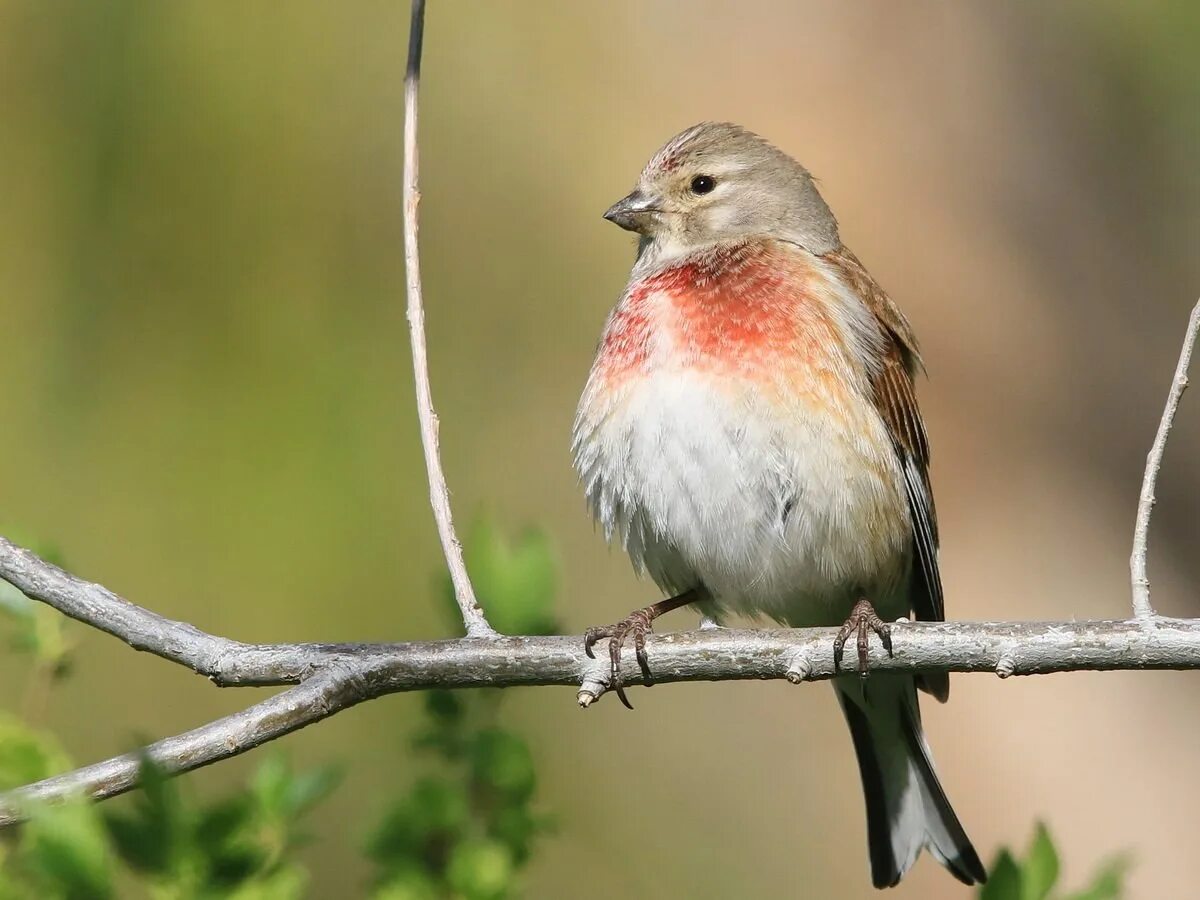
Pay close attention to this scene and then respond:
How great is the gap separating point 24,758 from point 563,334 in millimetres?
5420

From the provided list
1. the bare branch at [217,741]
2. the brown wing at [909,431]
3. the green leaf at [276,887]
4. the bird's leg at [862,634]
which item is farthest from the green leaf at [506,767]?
the brown wing at [909,431]

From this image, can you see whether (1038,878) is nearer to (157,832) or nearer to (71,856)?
(157,832)

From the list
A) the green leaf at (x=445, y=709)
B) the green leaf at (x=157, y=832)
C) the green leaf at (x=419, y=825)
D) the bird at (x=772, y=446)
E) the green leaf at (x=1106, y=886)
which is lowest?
the green leaf at (x=1106, y=886)

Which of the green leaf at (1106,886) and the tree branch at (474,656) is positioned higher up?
the tree branch at (474,656)

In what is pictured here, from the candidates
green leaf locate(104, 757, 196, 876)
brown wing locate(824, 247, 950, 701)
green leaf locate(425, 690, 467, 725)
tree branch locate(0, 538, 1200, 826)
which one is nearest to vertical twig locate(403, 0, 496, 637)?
tree branch locate(0, 538, 1200, 826)

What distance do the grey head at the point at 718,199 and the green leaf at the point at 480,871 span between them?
300 centimetres

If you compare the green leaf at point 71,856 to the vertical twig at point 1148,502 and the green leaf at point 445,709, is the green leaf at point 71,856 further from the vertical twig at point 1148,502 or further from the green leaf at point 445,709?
the vertical twig at point 1148,502

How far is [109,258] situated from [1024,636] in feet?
17.7

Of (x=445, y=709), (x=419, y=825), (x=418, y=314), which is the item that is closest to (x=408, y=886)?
(x=419, y=825)

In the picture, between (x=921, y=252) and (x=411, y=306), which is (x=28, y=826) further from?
(x=921, y=252)

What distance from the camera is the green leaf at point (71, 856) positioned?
1.95 meters

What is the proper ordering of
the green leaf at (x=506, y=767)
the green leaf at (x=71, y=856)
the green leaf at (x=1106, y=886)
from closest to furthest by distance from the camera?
the green leaf at (x=71, y=856)
the green leaf at (x=1106, y=886)
the green leaf at (x=506, y=767)

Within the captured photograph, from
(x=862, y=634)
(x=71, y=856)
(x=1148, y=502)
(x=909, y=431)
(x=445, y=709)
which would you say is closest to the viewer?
(x=71, y=856)

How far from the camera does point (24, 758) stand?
236 centimetres
